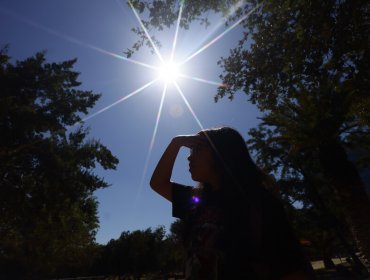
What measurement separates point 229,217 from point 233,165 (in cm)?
39

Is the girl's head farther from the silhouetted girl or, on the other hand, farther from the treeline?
the treeline

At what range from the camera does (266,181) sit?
226 cm

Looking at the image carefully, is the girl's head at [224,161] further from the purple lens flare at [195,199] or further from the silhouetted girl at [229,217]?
the purple lens flare at [195,199]

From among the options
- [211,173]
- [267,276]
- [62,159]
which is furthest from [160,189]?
[62,159]

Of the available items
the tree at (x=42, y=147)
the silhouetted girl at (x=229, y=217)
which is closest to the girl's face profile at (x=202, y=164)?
the silhouetted girl at (x=229, y=217)

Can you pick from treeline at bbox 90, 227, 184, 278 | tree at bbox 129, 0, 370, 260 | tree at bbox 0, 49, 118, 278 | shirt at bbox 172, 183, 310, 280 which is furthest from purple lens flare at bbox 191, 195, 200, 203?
treeline at bbox 90, 227, 184, 278

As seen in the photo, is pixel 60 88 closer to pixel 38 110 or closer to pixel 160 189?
pixel 38 110

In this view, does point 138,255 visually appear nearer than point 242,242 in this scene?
No

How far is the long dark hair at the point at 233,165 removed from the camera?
2191 millimetres

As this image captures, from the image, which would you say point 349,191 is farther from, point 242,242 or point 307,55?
point 242,242

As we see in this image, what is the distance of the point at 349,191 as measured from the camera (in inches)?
568

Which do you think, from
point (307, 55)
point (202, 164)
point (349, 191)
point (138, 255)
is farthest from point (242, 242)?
point (138, 255)

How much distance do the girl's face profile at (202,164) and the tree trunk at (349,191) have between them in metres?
13.2

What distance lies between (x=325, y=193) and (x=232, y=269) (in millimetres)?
36627
